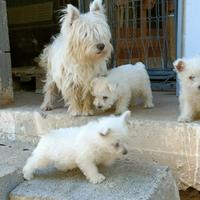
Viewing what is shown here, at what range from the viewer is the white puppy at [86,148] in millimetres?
2438

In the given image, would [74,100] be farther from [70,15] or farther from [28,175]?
[28,175]

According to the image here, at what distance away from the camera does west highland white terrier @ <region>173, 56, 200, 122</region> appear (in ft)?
9.54

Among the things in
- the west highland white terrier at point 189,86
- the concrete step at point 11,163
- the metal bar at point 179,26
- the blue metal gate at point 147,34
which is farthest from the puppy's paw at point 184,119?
the blue metal gate at point 147,34

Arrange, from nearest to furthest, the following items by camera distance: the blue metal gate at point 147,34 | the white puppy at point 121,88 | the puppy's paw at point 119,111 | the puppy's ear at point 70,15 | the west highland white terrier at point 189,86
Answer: the west highland white terrier at point 189,86, the puppy's ear at point 70,15, the white puppy at point 121,88, the puppy's paw at point 119,111, the blue metal gate at point 147,34

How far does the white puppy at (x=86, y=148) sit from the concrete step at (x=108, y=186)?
8 cm

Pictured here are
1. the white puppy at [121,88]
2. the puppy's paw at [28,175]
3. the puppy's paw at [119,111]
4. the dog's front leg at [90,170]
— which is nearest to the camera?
the dog's front leg at [90,170]

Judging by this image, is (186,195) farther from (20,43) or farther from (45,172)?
(20,43)

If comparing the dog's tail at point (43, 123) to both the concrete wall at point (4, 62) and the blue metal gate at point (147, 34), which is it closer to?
the concrete wall at point (4, 62)

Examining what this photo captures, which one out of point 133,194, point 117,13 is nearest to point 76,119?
point 133,194

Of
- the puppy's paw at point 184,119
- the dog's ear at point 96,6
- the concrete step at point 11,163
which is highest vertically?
the dog's ear at point 96,6

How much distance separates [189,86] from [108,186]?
1.07m

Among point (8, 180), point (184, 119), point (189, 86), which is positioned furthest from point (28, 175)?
point (189, 86)

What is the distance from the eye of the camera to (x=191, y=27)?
3.77m

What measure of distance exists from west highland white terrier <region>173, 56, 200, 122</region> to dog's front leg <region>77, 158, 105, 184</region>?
863mm
